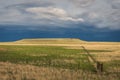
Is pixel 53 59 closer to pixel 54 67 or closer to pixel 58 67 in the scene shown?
pixel 58 67

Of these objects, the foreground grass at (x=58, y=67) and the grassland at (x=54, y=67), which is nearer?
the grassland at (x=54, y=67)

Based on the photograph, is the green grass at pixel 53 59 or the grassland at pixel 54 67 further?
the green grass at pixel 53 59

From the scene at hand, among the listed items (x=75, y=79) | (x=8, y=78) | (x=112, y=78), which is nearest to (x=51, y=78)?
(x=75, y=79)

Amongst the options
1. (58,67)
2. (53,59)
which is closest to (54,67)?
(58,67)

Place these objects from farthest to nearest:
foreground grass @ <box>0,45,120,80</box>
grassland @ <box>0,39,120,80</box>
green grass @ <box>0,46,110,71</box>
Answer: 1. green grass @ <box>0,46,110,71</box>
2. foreground grass @ <box>0,45,120,80</box>
3. grassland @ <box>0,39,120,80</box>

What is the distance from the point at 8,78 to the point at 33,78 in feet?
5.90

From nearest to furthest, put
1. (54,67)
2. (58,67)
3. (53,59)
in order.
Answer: (54,67) < (58,67) < (53,59)

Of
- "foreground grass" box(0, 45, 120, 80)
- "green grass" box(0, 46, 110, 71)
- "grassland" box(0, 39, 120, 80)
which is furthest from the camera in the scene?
"green grass" box(0, 46, 110, 71)

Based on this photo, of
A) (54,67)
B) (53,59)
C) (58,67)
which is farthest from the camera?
(53,59)

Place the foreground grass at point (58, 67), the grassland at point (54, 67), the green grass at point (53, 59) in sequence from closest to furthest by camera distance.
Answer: the grassland at point (54, 67), the foreground grass at point (58, 67), the green grass at point (53, 59)

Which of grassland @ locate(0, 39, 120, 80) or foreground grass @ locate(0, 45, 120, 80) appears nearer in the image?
grassland @ locate(0, 39, 120, 80)

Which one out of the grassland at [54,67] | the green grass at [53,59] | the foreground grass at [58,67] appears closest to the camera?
the grassland at [54,67]

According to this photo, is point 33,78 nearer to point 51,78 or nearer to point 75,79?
point 51,78

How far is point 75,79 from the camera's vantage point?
20062 mm
